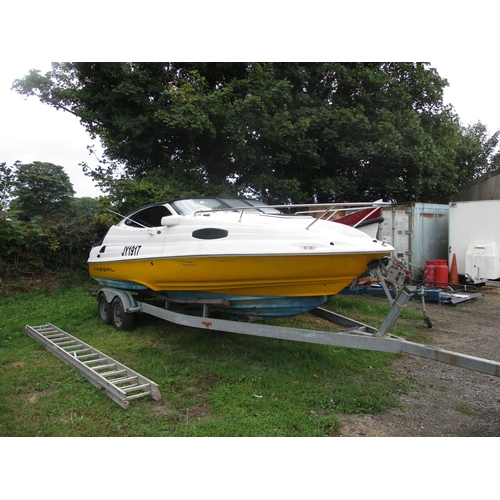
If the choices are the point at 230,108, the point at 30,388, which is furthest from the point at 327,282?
the point at 230,108

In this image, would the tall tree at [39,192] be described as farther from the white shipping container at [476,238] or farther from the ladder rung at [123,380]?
the white shipping container at [476,238]

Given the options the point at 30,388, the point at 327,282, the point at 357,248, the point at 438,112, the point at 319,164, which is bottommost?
the point at 30,388

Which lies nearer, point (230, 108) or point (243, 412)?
point (243, 412)

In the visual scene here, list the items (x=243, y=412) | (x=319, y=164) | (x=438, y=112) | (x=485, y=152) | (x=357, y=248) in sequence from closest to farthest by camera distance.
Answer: (x=243, y=412), (x=357, y=248), (x=319, y=164), (x=438, y=112), (x=485, y=152)

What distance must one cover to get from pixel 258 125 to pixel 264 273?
6.82 metres

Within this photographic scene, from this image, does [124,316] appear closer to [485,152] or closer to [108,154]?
[108,154]

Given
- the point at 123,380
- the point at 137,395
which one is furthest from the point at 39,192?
the point at 137,395

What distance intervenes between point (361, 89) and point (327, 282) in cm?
905

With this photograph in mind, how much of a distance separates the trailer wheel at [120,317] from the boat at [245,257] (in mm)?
688

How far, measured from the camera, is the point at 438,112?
12.3 metres

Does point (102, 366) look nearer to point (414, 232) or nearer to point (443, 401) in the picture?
point (443, 401)

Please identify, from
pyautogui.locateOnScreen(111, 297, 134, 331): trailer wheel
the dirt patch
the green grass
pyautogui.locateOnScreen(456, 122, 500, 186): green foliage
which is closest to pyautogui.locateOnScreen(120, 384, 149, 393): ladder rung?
the green grass

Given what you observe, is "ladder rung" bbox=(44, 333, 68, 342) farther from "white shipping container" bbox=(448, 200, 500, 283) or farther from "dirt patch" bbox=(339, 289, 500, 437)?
"white shipping container" bbox=(448, 200, 500, 283)

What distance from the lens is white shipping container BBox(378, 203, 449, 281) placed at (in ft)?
30.7
